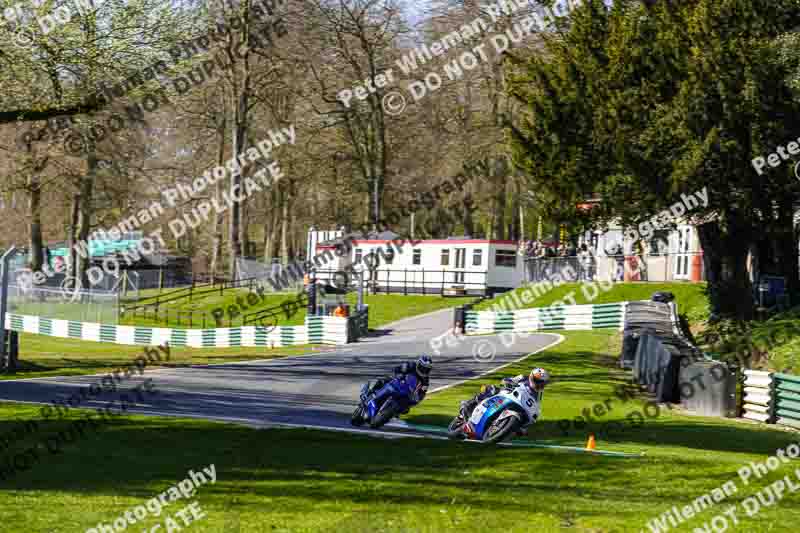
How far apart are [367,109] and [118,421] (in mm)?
47567

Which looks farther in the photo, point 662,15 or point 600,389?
point 662,15

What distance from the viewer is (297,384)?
22.0 meters

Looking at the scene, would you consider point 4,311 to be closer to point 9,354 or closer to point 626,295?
point 9,354


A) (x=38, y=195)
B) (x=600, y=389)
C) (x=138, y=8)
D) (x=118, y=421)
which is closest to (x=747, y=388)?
(x=600, y=389)

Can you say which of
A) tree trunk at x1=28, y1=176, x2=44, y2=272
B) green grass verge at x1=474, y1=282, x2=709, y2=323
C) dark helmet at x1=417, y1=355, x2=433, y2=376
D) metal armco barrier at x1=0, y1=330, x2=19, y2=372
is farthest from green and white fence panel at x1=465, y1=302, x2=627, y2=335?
dark helmet at x1=417, y1=355, x2=433, y2=376

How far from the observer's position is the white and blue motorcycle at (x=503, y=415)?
39.2 ft

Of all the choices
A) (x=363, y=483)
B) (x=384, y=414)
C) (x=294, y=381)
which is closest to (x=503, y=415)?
(x=384, y=414)

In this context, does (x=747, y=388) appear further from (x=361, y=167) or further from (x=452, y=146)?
(x=361, y=167)

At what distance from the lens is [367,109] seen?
59.6 m

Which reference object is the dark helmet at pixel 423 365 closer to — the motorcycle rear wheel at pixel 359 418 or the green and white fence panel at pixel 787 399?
the motorcycle rear wheel at pixel 359 418

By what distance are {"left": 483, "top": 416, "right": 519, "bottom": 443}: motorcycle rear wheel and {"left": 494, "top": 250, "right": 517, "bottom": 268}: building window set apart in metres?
38.1

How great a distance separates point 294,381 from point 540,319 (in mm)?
16444

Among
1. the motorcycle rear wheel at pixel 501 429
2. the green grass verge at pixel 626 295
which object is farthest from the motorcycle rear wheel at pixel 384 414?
the green grass verge at pixel 626 295

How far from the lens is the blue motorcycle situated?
13.5 m
